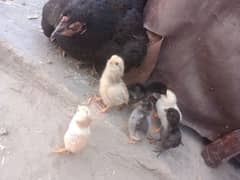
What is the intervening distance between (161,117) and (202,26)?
541mm

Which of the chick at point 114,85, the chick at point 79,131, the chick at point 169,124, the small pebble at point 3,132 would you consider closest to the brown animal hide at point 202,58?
the chick at point 169,124

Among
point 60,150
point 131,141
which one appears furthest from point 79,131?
point 131,141

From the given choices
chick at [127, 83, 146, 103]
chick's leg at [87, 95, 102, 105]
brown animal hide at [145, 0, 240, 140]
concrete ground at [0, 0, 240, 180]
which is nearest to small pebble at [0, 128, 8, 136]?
concrete ground at [0, 0, 240, 180]

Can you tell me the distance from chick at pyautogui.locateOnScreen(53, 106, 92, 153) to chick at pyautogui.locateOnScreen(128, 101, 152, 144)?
285 mm

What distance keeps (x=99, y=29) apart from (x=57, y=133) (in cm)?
64

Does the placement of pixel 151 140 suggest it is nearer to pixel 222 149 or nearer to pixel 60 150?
pixel 222 149

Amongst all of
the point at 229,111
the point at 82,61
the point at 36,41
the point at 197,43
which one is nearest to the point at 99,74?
the point at 82,61

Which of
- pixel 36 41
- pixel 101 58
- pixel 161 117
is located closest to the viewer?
pixel 161 117

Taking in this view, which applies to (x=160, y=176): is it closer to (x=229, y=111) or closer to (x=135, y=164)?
(x=135, y=164)

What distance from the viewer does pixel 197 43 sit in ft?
7.07

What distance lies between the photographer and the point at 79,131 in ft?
6.03

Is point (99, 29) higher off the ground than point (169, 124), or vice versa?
point (99, 29)

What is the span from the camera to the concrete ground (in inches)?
75.2

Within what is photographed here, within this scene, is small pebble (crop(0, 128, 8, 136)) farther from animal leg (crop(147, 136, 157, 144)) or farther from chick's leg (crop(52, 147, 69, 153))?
animal leg (crop(147, 136, 157, 144))
